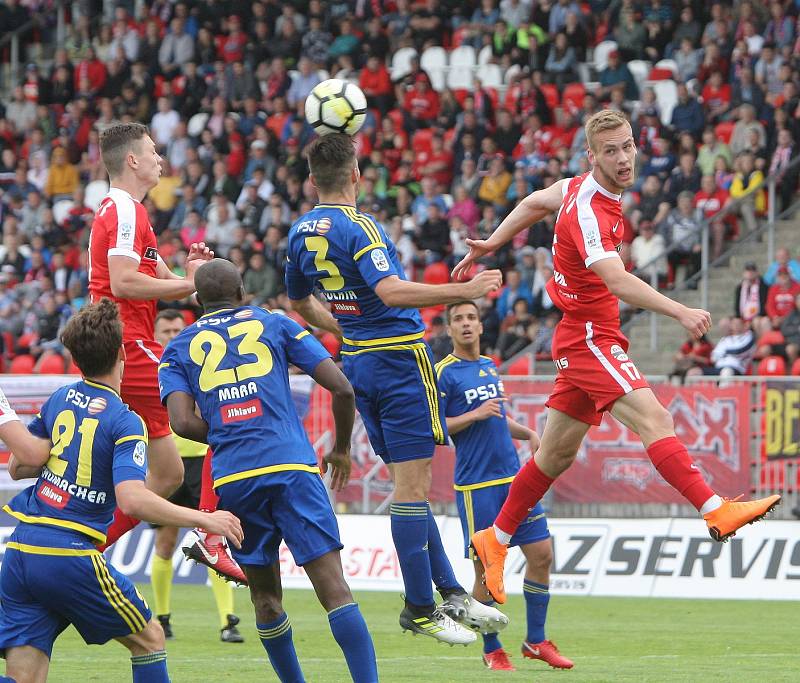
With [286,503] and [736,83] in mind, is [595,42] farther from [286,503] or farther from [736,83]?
[286,503]

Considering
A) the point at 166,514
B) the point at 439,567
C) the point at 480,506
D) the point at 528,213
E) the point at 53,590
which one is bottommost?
the point at 480,506

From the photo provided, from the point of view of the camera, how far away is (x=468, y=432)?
36.1ft

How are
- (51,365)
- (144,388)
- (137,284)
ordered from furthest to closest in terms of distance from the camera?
(51,365) < (144,388) < (137,284)

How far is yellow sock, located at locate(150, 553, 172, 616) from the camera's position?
11383mm

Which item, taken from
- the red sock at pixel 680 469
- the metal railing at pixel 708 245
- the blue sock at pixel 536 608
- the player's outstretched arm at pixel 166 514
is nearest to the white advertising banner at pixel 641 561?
the metal railing at pixel 708 245

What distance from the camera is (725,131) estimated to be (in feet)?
69.9

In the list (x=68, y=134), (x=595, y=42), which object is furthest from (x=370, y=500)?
(x=68, y=134)

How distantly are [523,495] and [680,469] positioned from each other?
1.20 meters

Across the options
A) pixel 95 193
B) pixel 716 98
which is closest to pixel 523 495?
pixel 716 98

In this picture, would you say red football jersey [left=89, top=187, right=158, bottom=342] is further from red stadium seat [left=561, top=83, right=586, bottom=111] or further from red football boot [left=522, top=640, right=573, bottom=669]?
red stadium seat [left=561, top=83, right=586, bottom=111]

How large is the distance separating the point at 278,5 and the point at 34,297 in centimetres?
801

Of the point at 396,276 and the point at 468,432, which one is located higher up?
the point at 396,276

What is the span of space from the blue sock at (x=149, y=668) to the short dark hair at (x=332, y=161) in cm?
289

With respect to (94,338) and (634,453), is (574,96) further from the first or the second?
(94,338)
